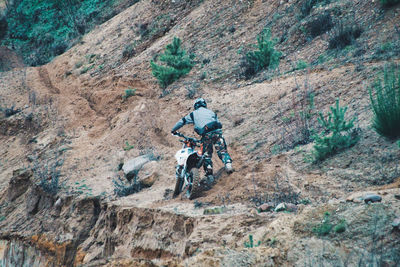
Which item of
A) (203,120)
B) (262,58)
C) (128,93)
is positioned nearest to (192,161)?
(203,120)

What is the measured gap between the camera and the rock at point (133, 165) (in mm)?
9445

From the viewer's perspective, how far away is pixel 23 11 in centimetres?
2941

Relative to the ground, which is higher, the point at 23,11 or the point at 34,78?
the point at 23,11

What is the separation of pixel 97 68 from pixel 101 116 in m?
4.60

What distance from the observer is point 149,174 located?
30.1ft

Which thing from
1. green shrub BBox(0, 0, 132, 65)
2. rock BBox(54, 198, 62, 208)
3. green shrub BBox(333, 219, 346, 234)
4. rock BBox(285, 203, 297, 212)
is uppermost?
green shrub BBox(0, 0, 132, 65)

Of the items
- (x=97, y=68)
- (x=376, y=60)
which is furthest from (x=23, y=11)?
(x=376, y=60)

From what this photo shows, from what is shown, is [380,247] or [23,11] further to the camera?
[23,11]

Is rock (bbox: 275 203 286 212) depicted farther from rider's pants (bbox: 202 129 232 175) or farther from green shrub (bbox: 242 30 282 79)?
green shrub (bbox: 242 30 282 79)

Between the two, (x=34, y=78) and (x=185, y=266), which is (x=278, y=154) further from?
(x=34, y=78)

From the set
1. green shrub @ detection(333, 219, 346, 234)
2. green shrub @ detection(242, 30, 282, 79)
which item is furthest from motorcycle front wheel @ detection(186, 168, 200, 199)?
green shrub @ detection(242, 30, 282, 79)

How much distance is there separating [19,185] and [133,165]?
141 inches

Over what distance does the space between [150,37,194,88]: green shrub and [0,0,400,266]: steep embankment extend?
368mm

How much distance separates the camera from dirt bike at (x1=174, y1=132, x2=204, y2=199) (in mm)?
7301
